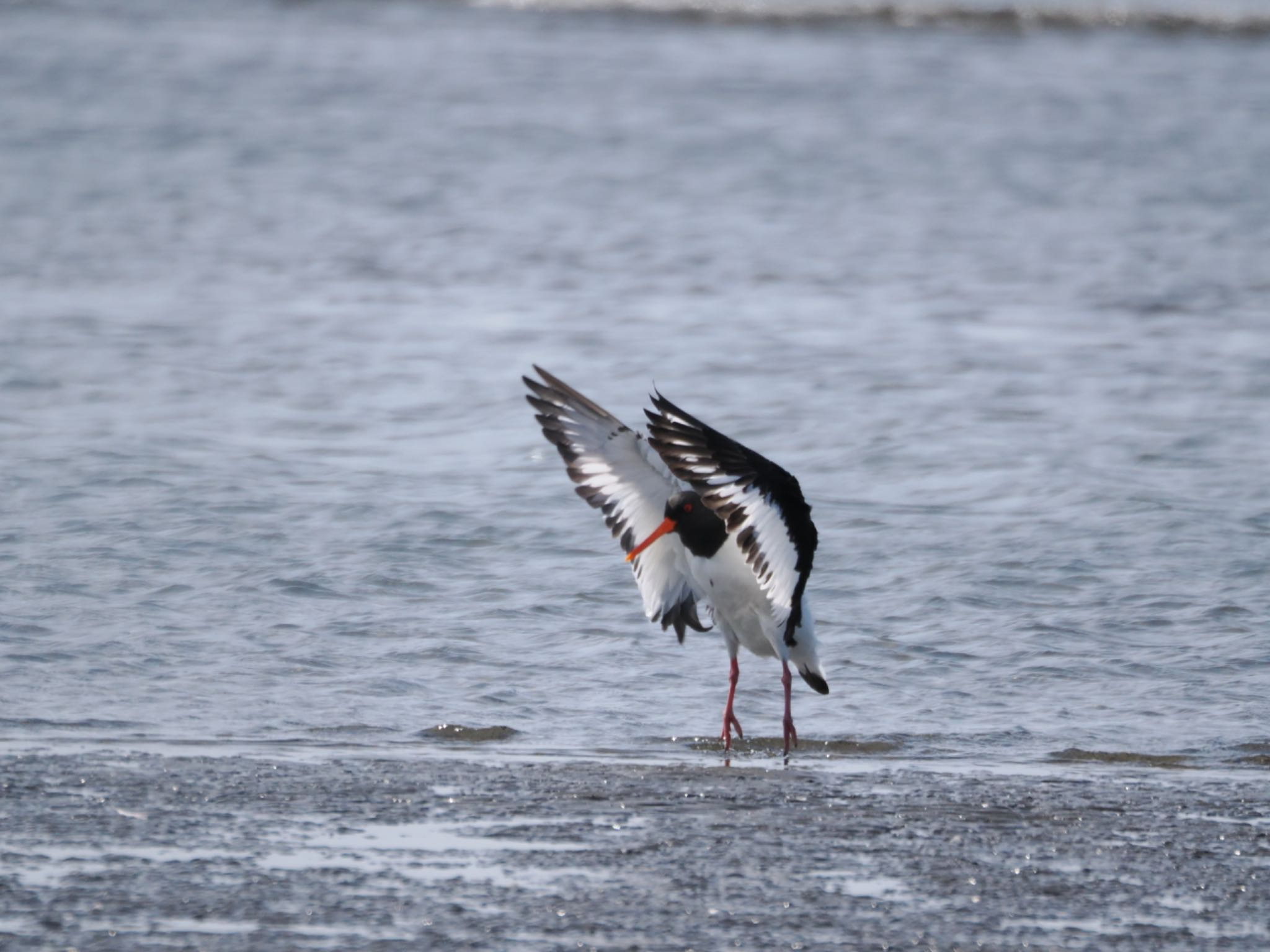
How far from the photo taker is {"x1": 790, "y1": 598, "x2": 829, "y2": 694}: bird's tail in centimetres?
667

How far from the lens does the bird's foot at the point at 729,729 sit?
247 inches

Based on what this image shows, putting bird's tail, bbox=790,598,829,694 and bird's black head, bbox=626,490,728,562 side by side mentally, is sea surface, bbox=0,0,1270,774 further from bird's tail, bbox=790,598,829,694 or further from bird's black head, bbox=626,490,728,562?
bird's black head, bbox=626,490,728,562

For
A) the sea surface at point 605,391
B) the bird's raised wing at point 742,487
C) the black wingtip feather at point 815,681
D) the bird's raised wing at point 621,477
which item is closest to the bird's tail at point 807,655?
the black wingtip feather at point 815,681

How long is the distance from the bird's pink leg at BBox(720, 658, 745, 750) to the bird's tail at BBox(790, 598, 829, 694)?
22 centimetres

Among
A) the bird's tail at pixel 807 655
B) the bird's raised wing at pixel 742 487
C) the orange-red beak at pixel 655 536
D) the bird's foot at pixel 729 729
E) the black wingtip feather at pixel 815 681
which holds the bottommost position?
the bird's foot at pixel 729 729

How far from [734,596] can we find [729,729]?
2.09 ft

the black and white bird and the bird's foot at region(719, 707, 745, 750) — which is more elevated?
the black and white bird

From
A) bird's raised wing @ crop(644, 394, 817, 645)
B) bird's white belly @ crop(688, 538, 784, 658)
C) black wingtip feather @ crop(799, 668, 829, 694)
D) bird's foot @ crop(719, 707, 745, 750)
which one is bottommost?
bird's foot @ crop(719, 707, 745, 750)

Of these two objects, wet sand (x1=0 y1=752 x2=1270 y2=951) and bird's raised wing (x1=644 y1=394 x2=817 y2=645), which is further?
bird's raised wing (x1=644 y1=394 x2=817 y2=645)

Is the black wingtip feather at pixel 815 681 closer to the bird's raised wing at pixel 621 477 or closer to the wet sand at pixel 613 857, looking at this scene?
the bird's raised wing at pixel 621 477

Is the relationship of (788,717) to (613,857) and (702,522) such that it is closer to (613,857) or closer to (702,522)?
(702,522)

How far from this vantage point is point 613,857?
4.88 metres

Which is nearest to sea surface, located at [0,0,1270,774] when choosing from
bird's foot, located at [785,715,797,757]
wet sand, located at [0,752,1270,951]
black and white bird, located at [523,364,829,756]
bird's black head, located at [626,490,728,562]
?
bird's foot, located at [785,715,797,757]

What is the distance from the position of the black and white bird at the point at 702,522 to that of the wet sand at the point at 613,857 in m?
0.77
